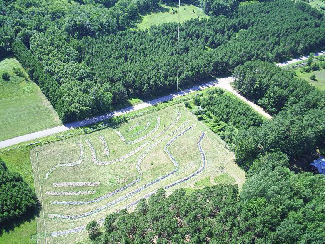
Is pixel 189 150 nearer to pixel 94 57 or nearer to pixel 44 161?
pixel 44 161

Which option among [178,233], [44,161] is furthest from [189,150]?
[44,161]

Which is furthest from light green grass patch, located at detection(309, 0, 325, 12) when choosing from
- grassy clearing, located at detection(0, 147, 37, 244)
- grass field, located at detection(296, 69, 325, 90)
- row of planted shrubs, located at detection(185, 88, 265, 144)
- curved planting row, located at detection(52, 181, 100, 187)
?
grassy clearing, located at detection(0, 147, 37, 244)

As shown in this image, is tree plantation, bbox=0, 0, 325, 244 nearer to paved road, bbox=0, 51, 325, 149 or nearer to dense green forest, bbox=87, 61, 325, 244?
dense green forest, bbox=87, 61, 325, 244

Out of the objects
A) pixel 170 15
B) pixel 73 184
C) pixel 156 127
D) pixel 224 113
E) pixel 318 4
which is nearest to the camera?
pixel 73 184

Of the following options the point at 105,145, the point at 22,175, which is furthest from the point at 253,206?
the point at 22,175

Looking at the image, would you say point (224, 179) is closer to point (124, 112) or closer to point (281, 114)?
point (281, 114)

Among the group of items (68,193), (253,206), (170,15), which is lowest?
(68,193)

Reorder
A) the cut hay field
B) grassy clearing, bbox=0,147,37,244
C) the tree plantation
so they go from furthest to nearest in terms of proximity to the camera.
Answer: the cut hay field, grassy clearing, bbox=0,147,37,244, the tree plantation

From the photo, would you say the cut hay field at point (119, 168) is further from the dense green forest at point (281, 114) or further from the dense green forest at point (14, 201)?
the dense green forest at point (281, 114)
